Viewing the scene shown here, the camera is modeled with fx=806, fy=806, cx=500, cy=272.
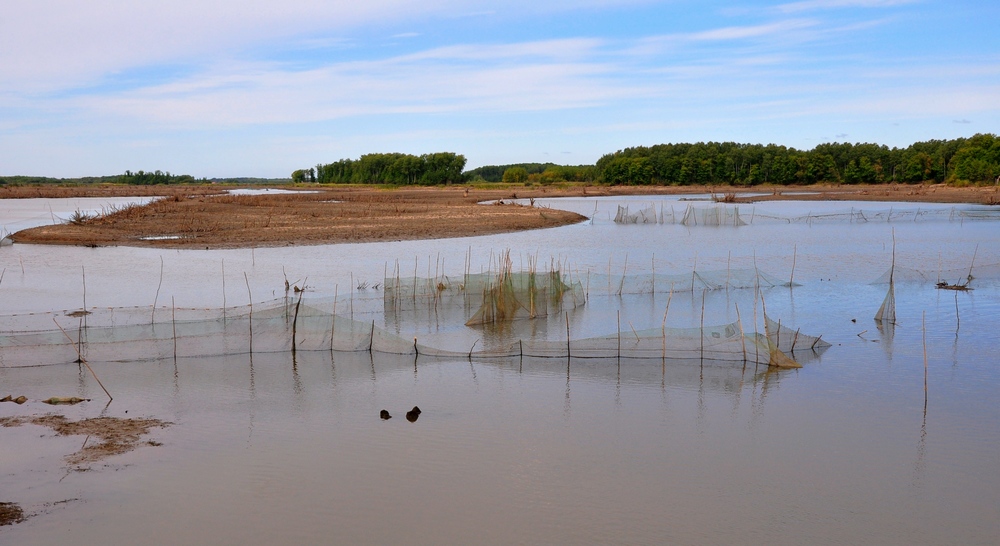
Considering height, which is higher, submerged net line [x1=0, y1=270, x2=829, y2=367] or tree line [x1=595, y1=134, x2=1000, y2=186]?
tree line [x1=595, y1=134, x2=1000, y2=186]

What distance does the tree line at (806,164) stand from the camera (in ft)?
205

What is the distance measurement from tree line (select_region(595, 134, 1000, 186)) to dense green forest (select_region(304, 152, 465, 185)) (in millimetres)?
17535

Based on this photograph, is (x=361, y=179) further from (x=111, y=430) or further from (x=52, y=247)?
(x=111, y=430)

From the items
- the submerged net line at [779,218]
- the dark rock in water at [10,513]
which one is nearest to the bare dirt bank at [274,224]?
the submerged net line at [779,218]

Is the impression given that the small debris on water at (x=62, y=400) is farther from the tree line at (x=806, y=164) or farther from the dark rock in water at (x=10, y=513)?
the tree line at (x=806, y=164)

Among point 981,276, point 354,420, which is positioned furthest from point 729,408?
point 981,276

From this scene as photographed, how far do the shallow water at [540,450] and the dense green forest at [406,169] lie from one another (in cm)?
7825

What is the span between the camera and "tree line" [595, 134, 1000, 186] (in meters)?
62.6

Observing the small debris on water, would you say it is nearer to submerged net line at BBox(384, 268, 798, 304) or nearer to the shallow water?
the shallow water

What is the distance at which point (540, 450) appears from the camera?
7270mm

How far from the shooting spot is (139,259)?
67.1 ft

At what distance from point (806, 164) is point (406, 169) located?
43.4 metres

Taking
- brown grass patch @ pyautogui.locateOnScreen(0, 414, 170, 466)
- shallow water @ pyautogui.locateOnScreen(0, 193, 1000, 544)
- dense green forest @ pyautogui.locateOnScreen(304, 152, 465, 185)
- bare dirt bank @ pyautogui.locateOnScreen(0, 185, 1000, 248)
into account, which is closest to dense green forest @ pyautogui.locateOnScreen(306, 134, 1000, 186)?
dense green forest @ pyautogui.locateOnScreen(304, 152, 465, 185)

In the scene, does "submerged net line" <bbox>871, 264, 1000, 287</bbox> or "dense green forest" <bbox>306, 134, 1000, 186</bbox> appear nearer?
"submerged net line" <bbox>871, 264, 1000, 287</bbox>
